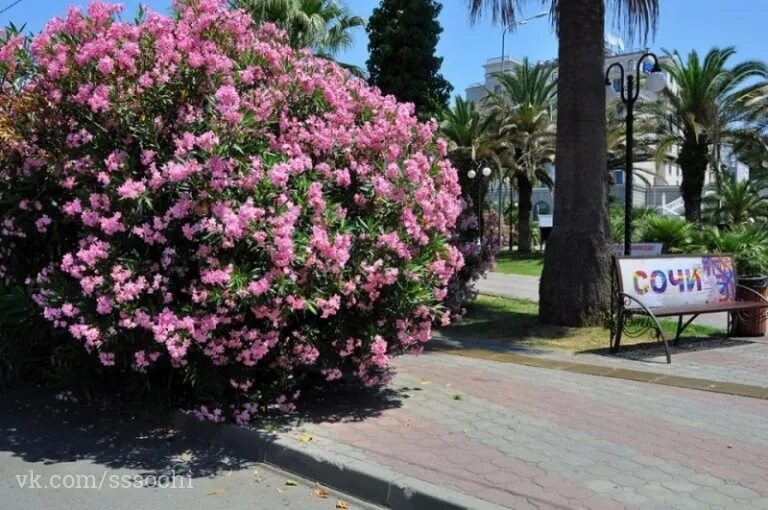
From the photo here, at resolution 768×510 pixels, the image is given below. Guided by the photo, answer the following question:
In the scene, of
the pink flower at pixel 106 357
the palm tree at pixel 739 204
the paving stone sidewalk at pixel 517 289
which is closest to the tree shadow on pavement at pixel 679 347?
the paving stone sidewalk at pixel 517 289

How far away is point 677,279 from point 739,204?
2574 cm

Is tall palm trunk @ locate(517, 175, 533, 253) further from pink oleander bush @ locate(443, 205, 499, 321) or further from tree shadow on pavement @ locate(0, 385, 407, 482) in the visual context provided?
tree shadow on pavement @ locate(0, 385, 407, 482)

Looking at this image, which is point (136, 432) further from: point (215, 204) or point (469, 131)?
point (469, 131)

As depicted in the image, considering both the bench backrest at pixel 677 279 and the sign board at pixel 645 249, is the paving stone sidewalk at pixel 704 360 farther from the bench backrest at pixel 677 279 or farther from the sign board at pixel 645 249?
the sign board at pixel 645 249

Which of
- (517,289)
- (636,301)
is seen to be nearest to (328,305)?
(636,301)

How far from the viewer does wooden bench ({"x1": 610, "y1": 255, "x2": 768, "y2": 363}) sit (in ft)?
30.0

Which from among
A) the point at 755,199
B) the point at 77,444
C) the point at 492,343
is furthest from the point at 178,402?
the point at 755,199

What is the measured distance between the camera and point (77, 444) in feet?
19.4

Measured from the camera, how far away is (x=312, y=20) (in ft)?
72.6

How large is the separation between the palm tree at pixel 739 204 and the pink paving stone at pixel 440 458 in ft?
98.3

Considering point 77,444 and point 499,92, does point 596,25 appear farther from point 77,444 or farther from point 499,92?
point 499,92

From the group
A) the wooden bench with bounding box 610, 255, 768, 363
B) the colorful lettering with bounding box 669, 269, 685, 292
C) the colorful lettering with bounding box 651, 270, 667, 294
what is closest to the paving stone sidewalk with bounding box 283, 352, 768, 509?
the wooden bench with bounding box 610, 255, 768, 363

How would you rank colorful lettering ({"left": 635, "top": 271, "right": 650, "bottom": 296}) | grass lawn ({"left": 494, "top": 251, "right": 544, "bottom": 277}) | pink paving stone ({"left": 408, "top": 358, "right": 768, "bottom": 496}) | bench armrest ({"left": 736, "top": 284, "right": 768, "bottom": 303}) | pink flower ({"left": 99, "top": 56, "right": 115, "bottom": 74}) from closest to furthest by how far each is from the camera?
1. pink paving stone ({"left": 408, "top": 358, "right": 768, "bottom": 496})
2. pink flower ({"left": 99, "top": 56, "right": 115, "bottom": 74})
3. colorful lettering ({"left": 635, "top": 271, "right": 650, "bottom": 296})
4. bench armrest ({"left": 736, "top": 284, "right": 768, "bottom": 303})
5. grass lawn ({"left": 494, "top": 251, "right": 544, "bottom": 277})

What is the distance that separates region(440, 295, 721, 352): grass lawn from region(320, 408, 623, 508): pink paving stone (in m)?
4.43
